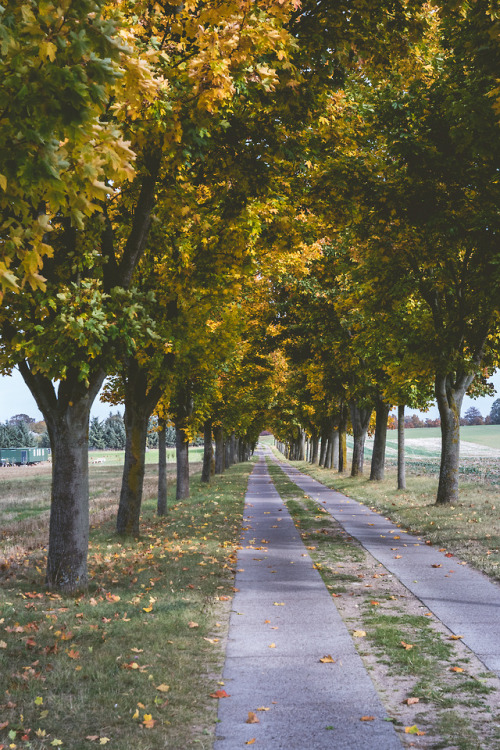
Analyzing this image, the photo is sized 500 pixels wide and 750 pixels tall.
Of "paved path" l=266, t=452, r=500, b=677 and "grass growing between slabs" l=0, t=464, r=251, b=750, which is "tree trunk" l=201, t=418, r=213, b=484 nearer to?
"paved path" l=266, t=452, r=500, b=677

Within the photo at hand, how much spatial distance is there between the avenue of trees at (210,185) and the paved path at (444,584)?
443 cm

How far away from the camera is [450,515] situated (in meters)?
14.1

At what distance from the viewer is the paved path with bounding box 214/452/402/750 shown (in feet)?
13.3

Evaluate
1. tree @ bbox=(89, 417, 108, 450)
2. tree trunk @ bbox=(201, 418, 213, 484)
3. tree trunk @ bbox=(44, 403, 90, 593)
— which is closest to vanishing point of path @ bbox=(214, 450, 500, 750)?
tree trunk @ bbox=(44, 403, 90, 593)

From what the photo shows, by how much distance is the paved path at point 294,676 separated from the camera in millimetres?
4059

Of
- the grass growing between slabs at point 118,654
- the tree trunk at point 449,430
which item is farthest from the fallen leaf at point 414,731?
the tree trunk at point 449,430

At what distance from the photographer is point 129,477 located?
12.8 meters

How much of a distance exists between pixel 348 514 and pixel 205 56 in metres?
12.7

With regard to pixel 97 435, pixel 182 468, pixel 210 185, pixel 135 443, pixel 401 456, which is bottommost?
pixel 97 435

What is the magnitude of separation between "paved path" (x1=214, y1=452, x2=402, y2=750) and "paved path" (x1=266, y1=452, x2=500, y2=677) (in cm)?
121

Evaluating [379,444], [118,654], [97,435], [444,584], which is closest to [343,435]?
[379,444]

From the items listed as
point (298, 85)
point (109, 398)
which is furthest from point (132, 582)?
point (109, 398)

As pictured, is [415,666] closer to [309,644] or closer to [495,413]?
[309,644]

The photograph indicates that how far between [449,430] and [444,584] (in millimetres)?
8707
